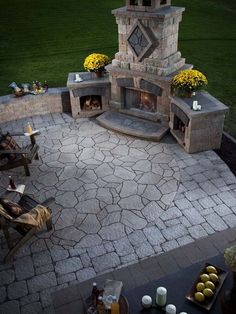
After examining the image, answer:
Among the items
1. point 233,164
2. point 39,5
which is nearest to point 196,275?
point 233,164

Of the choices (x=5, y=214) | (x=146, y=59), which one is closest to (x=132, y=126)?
(x=146, y=59)

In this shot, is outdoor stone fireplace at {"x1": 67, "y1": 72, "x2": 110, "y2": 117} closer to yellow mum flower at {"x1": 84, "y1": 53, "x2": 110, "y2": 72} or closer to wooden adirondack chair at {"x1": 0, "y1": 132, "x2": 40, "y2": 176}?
yellow mum flower at {"x1": 84, "y1": 53, "x2": 110, "y2": 72}

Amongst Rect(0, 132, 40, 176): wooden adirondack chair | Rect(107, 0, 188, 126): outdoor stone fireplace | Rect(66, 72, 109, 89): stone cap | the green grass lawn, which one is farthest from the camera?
the green grass lawn

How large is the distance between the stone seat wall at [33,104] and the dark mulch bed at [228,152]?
6393 millimetres

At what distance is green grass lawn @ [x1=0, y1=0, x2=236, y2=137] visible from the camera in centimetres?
1669

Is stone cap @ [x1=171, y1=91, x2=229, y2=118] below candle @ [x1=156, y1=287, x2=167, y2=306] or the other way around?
the other way around

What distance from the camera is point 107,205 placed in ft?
29.0

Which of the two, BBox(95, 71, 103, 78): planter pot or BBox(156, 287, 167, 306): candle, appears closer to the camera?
BBox(156, 287, 167, 306): candle

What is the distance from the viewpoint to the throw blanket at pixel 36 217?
→ 710 centimetres

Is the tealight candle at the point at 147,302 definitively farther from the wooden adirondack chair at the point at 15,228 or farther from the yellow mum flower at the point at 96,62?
the yellow mum flower at the point at 96,62

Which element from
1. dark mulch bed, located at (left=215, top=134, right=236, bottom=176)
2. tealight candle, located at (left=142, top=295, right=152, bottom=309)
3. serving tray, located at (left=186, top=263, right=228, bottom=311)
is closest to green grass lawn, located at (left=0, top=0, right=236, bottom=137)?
dark mulch bed, located at (left=215, top=134, right=236, bottom=176)

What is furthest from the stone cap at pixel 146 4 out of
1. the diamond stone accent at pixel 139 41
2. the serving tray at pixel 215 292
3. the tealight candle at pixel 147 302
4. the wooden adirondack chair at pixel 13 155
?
the tealight candle at pixel 147 302

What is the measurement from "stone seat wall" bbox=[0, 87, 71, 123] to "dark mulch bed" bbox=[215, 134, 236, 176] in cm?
639

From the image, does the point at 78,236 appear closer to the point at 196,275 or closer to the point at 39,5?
the point at 196,275
